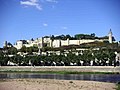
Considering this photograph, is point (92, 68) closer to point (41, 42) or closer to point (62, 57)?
point (62, 57)

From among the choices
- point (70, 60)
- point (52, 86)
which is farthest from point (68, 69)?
point (52, 86)

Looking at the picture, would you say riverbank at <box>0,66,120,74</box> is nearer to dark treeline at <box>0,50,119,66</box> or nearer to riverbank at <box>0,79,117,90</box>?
dark treeline at <box>0,50,119,66</box>

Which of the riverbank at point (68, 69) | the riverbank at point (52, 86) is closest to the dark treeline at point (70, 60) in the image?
the riverbank at point (68, 69)

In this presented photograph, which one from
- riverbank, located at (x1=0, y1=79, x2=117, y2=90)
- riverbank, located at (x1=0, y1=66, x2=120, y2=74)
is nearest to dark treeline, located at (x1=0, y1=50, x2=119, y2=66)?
riverbank, located at (x1=0, y1=66, x2=120, y2=74)

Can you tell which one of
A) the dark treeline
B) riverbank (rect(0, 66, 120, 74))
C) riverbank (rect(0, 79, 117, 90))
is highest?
the dark treeline

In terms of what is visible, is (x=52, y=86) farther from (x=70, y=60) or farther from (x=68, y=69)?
(x=70, y=60)

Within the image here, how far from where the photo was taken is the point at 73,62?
64.3 m

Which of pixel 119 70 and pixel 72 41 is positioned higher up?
pixel 72 41

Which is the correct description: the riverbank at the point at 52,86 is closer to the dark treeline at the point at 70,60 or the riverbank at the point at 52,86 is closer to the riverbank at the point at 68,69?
the riverbank at the point at 68,69

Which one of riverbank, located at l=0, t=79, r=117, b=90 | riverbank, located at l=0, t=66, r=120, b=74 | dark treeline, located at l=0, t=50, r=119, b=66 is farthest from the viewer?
dark treeline, located at l=0, t=50, r=119, b=66

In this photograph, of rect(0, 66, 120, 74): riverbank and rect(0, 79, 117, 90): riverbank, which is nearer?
rect(0, 79, 117, 90): riverbank

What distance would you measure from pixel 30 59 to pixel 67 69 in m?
11.9

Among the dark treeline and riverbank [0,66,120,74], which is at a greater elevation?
the dark treeline

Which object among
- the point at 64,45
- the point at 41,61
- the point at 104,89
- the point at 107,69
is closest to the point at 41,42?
the point at 64,45
